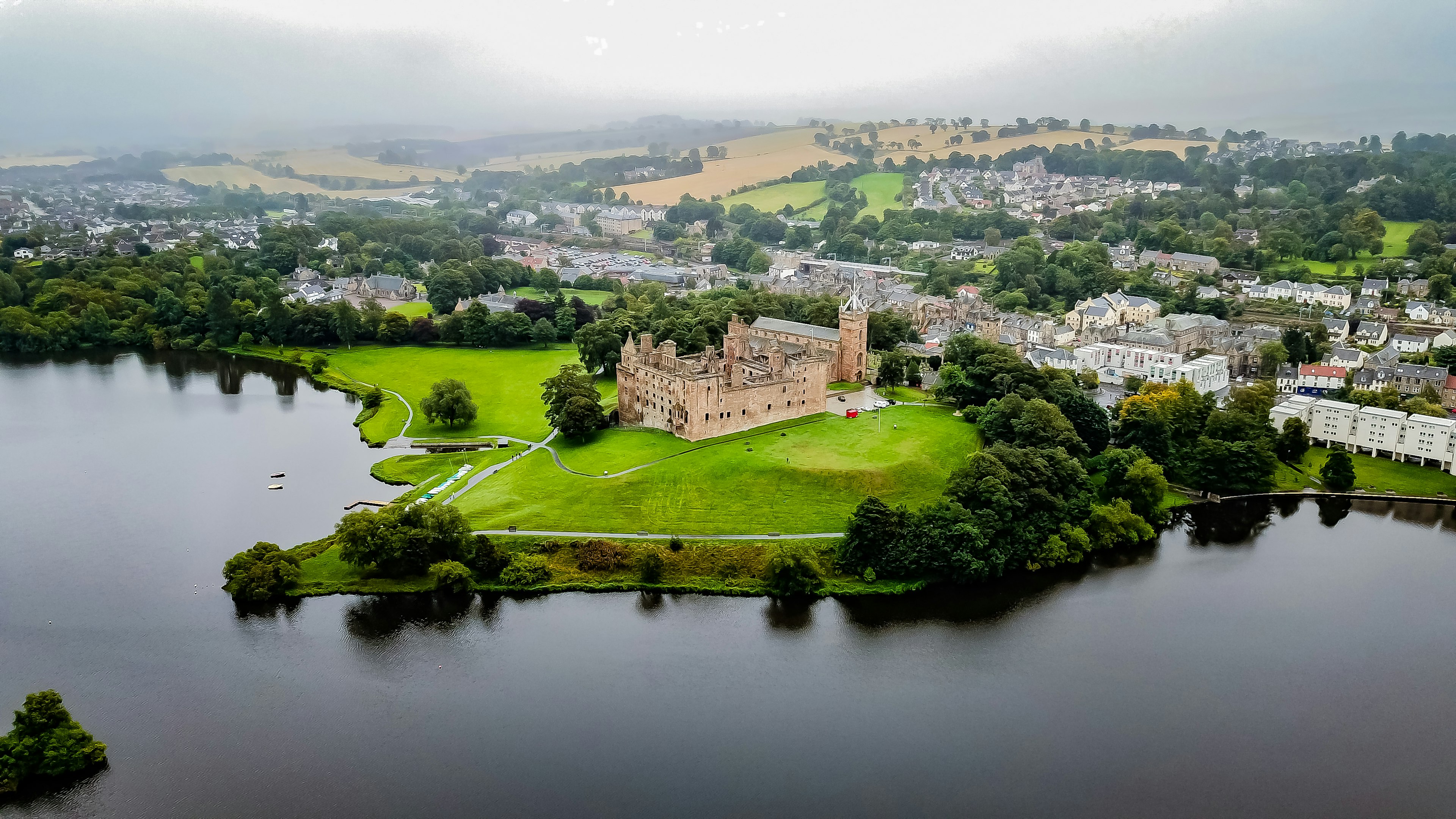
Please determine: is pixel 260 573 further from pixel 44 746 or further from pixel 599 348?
pixel 599 348

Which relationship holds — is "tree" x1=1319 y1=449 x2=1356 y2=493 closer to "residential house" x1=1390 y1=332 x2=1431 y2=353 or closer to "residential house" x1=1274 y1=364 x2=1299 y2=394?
"residential house" x1=1274 y1=364 x2=1299 y2=394

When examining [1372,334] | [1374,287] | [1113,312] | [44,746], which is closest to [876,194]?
[1113,312]

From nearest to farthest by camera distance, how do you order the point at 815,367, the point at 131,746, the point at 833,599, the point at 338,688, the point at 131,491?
the point at 131,746, the point at 338,688, the point at 833,599, the point at 131,491, the point at 815,367

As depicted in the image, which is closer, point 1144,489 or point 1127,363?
point 1144,489

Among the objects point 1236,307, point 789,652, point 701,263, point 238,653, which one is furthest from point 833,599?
point 701,263

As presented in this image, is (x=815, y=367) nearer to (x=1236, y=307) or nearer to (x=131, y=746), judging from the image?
(x=131, y=746)

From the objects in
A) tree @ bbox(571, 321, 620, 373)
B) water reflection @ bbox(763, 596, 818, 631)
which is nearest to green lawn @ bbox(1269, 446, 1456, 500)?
water reflection @ bbox(763, 596, 818, 631)
